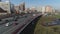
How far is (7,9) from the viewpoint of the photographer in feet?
229

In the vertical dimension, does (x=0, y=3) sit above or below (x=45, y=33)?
above

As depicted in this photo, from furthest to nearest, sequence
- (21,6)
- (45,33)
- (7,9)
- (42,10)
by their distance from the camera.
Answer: (42,10), (21,6), (7,9), (45,33)

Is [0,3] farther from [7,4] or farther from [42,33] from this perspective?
[42,33]

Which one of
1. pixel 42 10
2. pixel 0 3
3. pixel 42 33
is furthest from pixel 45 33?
pixel 42 10

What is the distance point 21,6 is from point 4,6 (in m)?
26.6

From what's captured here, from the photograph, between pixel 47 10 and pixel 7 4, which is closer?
pixel 7 4

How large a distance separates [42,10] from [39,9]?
7.79 feet

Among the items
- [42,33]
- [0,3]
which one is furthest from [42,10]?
[42,33]

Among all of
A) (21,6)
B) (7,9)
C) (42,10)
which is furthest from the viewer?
(42,10)

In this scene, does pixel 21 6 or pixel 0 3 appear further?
pixel 21 6

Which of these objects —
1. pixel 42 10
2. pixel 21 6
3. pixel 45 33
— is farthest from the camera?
pixel 42 10

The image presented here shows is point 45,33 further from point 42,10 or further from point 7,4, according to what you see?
point 42,10

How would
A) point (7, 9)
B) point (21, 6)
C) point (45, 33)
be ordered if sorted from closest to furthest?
point (45, 33) → point (7, 9) → point (21, 6)

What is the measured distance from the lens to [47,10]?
373 feet
